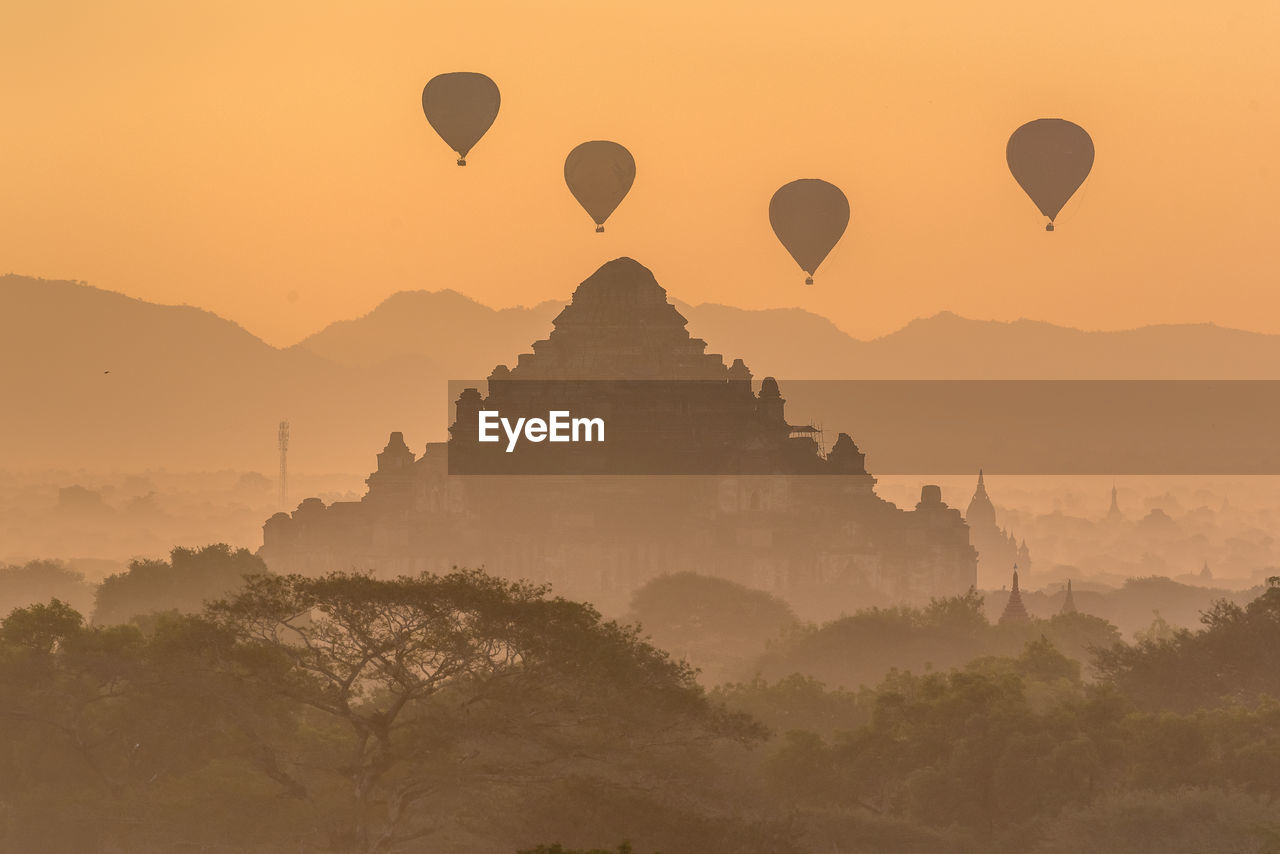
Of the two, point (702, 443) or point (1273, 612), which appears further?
point (702, 443)

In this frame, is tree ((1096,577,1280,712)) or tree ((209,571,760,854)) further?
tree ((1096,577,1280,712))

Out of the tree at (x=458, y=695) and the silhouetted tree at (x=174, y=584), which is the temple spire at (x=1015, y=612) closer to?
the silhouetted tree at (x=174, y=584)

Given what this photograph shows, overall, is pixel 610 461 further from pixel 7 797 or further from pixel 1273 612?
pixel 7 797

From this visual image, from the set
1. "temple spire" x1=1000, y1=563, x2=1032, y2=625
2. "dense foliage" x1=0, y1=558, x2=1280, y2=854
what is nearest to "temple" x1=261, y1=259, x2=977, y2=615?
"temple spire" x1=1000, y1=563, x2=1032, y2=625

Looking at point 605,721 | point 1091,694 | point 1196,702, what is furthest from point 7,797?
point 1196,702

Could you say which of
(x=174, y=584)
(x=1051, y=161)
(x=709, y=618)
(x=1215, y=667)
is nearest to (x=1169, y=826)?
(x=1215, y=667)

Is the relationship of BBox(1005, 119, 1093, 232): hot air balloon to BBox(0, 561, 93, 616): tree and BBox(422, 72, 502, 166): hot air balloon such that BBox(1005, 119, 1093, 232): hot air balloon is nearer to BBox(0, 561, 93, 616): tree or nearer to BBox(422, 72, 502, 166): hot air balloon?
BBox(422, 72, 502, 166): hot air balloon

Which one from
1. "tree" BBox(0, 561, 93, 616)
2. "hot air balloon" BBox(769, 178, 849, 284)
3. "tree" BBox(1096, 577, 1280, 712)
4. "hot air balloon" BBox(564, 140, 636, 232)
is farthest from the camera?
"tree" BBox(0, 561, 93, 616)

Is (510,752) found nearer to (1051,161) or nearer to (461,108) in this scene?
(1051,161)
